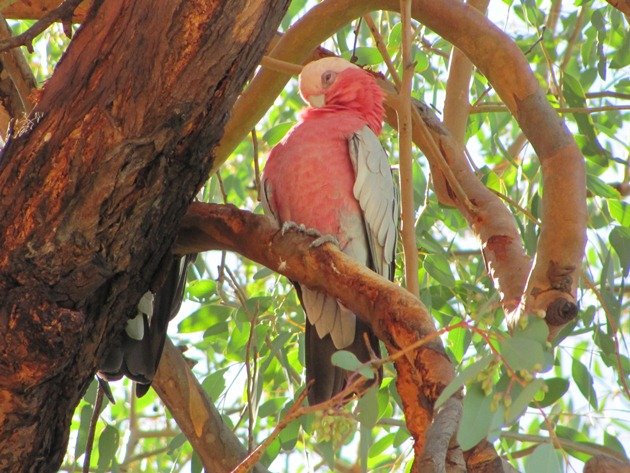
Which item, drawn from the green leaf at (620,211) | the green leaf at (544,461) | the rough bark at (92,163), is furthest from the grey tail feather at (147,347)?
the green leaf at (620,211)

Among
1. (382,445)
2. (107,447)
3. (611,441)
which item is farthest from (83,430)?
(611,441)

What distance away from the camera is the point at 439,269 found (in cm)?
253

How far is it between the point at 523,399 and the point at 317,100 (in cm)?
176

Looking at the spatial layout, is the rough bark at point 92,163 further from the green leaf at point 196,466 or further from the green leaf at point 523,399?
the green leaf at point 196,466

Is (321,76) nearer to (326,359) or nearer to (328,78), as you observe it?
(328,78)

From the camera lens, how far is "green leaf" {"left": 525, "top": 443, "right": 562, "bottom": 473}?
1224mm

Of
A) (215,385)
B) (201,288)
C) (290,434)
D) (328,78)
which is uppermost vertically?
(328,78)

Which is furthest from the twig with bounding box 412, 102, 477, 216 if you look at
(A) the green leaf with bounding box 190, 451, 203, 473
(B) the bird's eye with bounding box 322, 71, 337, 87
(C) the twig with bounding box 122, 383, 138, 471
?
(C) the twig with bounding box 122, 383, 138, 471

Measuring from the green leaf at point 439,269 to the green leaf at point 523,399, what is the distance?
4.04 ft

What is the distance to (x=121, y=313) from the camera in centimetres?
175

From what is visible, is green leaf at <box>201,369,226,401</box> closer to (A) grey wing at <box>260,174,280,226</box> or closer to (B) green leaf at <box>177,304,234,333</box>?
(B) green leaf at <box>177,304,234,333</box>

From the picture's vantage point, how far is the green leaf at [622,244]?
2.25 metres

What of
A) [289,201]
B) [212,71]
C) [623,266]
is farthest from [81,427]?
[623,266]

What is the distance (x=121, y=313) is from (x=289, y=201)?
3.05 feet
